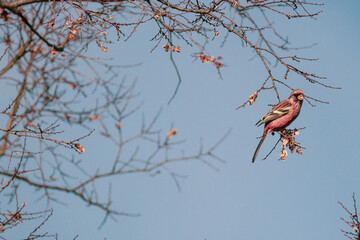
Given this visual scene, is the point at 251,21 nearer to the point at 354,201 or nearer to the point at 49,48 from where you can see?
the point at 49,48

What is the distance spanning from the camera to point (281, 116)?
21.1 ft

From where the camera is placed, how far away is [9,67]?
5.16 metres

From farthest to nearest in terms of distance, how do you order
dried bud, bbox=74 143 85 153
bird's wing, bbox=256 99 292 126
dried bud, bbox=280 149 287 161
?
bird's wing, bbox=256 99 292 126 < dried bud, bbox=280 149 287 161 < dried bud, bbox=74 143 85 153

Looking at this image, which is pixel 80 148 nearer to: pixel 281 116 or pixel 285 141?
pixel 285 141

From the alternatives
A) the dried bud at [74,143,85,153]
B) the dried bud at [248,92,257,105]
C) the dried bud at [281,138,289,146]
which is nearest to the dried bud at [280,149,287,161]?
the dried bud at [281,138,289,146]

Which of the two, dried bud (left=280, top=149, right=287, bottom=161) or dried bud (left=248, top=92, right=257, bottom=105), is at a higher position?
dried bud (left=248, top=92, right=257, bottom=105)

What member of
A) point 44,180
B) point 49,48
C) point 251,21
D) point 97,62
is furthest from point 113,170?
point 251,21

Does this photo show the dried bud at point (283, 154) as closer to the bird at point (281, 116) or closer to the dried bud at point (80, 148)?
the bird at point (281, 116)

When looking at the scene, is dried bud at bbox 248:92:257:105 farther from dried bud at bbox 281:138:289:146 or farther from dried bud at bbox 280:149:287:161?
dried bud at bbox 280:149:287:161

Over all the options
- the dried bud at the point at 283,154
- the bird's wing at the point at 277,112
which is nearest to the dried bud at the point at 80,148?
the dried bud at the point at 283,154

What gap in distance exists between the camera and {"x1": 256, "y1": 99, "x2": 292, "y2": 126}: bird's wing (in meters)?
6.33

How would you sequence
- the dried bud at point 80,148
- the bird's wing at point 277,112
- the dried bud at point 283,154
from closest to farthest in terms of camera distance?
the dried bud at point 80,148 → the dried bud at point 283,154 → the bird's wing at point 277,112

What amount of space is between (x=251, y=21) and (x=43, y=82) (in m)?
3.15

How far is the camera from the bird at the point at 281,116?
638cm
